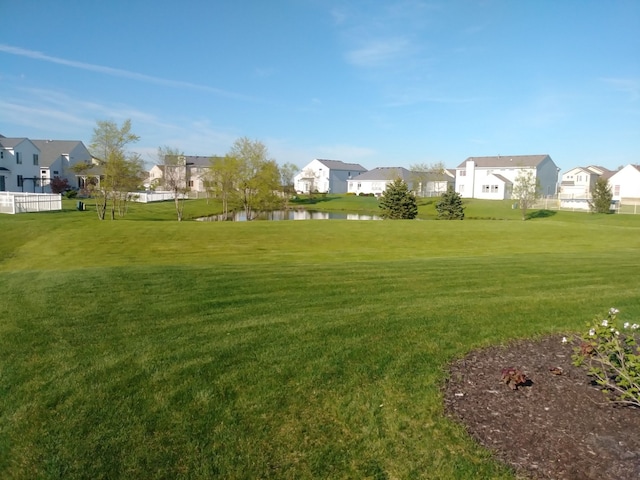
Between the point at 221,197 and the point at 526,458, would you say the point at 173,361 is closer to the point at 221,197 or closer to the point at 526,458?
the point at 526,458

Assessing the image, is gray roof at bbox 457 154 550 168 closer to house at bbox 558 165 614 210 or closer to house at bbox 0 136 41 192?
house at bbox 558 165 614 210

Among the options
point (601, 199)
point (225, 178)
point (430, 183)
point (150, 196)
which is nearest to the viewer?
point (225, 178)

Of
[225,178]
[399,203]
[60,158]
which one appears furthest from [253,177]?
[60,158]

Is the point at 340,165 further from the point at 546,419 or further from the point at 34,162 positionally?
the point at 546,419

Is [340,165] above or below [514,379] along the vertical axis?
above

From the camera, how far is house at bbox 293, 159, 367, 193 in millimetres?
91938

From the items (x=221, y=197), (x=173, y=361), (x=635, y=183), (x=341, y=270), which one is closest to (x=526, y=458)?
(x=173, y=361)

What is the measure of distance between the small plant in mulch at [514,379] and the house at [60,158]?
2442 inches

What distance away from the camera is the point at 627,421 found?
3723 mm

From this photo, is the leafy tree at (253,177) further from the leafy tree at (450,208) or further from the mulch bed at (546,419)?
the mulch bed at (546,419)

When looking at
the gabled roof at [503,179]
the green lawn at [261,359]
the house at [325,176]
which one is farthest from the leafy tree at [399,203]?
the house at [325,176]

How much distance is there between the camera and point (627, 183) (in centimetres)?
6431

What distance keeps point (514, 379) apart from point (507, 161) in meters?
75.3

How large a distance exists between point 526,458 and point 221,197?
1715 inches
